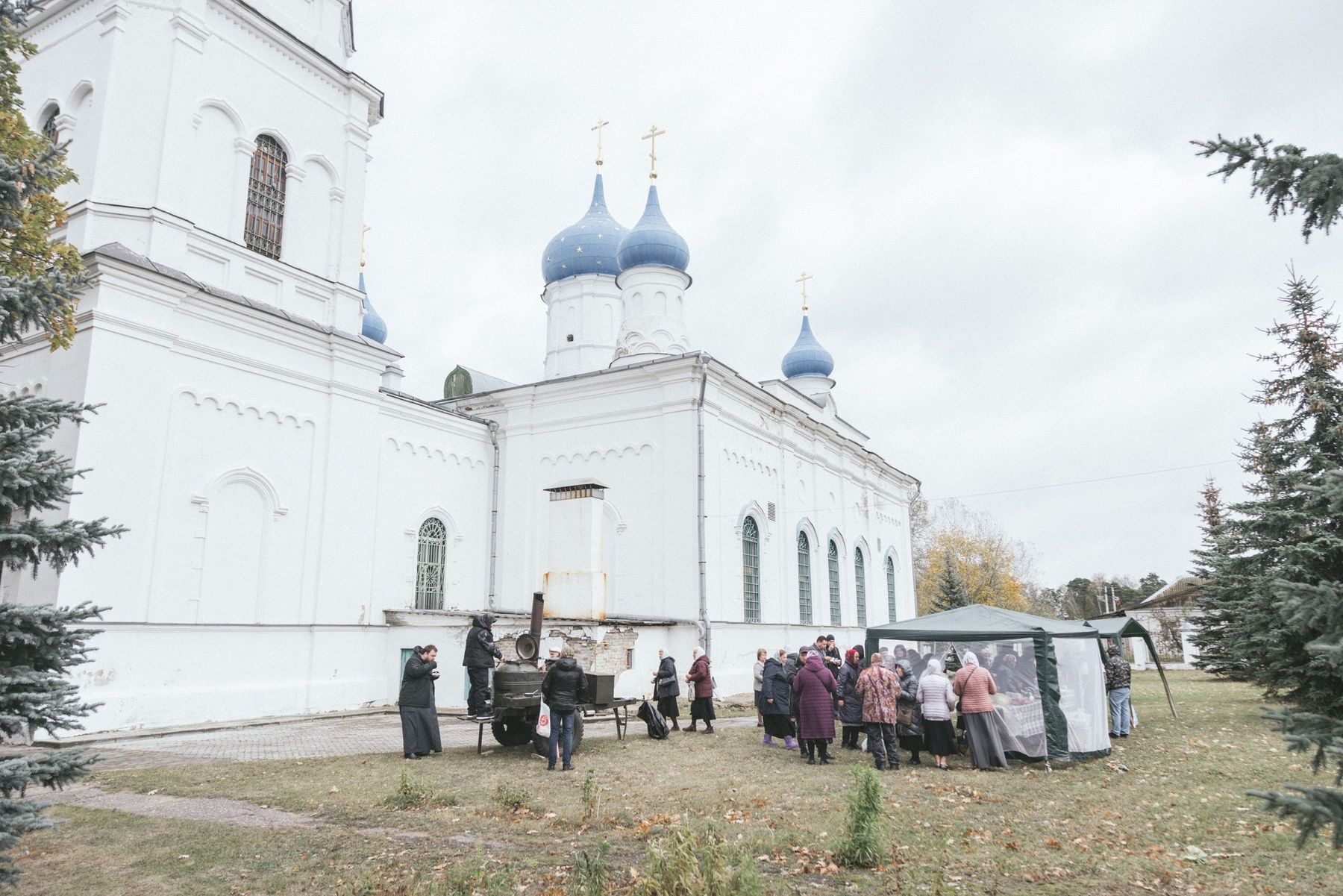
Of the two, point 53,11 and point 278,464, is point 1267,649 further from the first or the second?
point 53,11

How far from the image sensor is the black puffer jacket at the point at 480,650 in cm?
1245

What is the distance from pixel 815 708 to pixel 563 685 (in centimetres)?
344

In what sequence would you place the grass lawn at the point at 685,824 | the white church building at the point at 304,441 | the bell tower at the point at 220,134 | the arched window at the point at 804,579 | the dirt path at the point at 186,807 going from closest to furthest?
the grass lawn at the point at 685,824 < the dirt path at the point at 186,807 < the white church building at the point at 304,441 < the bell tower at the point at 220,134 < the arched window at the point at 804,579

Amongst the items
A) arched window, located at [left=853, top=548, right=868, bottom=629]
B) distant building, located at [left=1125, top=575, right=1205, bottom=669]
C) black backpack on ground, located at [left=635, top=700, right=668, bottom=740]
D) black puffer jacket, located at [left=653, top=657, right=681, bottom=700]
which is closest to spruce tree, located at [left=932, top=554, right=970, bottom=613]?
arched window, located at [left=853, top=548, right=868, bottom=629]

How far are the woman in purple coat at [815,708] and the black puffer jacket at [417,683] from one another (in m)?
4.99

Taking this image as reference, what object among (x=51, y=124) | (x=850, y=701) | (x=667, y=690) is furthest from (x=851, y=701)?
(x=51, y=124)

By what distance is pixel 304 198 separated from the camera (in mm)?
18969

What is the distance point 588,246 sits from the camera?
1143 inches

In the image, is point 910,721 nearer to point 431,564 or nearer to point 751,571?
point 751,571


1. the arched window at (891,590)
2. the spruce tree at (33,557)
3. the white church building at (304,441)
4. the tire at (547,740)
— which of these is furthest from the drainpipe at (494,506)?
the arched window at (891,590)

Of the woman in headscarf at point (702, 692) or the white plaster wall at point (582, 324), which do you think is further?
the white plaster wall at point (582, 324)

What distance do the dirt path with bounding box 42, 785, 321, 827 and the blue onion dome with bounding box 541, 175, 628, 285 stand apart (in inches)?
888

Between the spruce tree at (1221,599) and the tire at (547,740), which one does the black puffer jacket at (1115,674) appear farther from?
the tire at (547,740)

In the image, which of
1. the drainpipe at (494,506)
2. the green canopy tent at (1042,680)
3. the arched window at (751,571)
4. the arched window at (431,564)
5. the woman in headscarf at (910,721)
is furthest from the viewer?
the drainpipe at (494,506)
